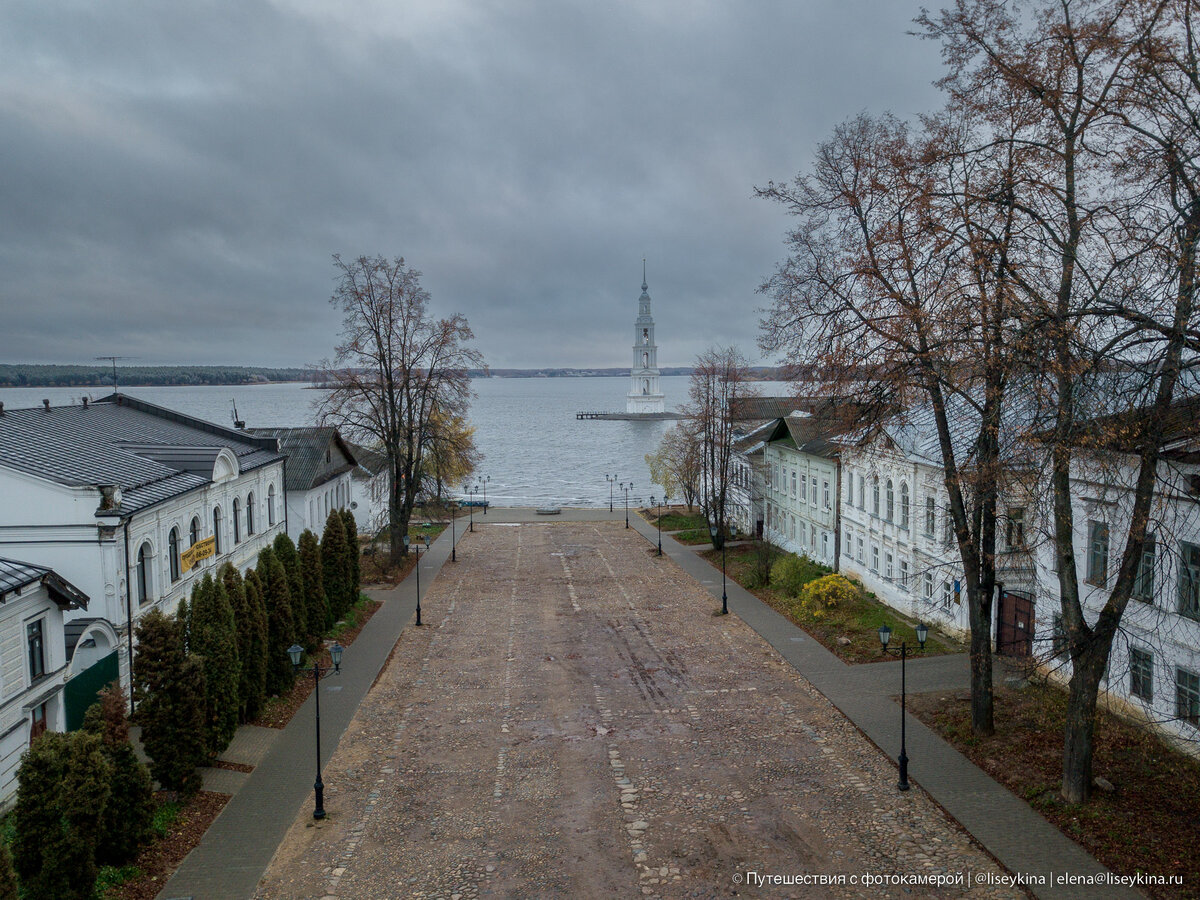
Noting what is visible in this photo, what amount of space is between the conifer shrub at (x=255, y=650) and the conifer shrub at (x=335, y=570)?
6.78m

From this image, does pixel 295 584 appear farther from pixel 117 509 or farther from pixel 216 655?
pixel 216 655

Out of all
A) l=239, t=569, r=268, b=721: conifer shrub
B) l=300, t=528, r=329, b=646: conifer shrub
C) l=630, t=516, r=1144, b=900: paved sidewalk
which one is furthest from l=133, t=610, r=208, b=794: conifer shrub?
l=630, t=516, r=1144, b=900: paved sidewalk

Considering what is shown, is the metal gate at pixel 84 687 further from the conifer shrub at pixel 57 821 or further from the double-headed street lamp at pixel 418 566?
the double-headed street lamp at pixel 418 566

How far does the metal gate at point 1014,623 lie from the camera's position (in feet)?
72.0

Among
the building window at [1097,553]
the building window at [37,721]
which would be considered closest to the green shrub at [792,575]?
the building window at [1097,553]

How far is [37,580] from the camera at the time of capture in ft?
47.0

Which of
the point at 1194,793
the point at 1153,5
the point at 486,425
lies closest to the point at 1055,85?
the point at 1153,5

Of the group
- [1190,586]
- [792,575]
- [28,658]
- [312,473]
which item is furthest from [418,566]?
[1190,586]

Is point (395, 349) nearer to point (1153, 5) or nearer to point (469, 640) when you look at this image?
point (469, 640)

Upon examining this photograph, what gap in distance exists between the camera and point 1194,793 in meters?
13.8

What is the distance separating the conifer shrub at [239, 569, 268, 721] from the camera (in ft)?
60.6

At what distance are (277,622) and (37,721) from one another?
6.27 metres

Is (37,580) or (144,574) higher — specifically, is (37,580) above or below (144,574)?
above

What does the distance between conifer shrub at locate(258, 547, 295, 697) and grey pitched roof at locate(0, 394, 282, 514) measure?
304 centimetres
